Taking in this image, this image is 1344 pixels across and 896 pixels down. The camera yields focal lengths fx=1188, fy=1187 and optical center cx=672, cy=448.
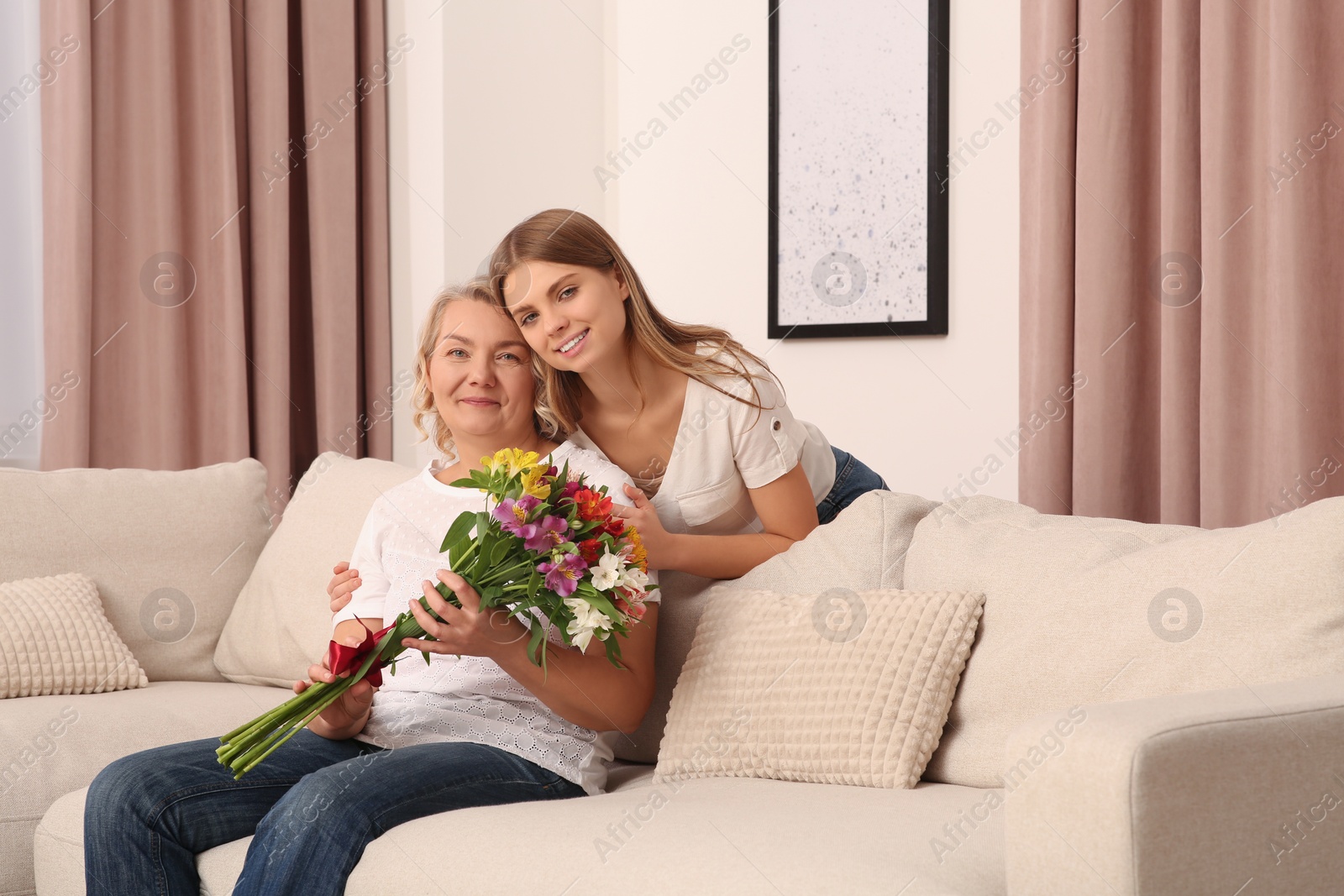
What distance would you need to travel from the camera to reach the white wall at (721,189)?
292cm

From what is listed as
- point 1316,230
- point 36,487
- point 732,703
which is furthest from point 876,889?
point 36,487

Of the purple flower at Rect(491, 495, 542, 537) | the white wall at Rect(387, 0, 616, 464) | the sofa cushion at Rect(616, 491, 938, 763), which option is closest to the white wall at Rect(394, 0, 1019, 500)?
the white wall at Rect(387, 0, 616, 464)

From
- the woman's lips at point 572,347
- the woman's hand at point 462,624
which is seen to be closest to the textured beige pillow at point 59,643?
the woman's hand at point 462,624

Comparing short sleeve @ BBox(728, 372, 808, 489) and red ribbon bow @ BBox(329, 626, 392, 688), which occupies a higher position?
short sleeve @ BBox(728, 372, 808, 489)

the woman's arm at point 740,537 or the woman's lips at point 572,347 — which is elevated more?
the woman's lips at point 572,347

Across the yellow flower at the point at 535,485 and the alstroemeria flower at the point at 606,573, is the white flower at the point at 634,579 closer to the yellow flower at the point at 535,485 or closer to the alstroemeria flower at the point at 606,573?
the alstroemeria flower at the point at 606,573

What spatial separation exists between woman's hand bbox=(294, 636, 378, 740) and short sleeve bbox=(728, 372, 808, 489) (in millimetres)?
682

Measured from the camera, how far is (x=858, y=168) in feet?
10.4

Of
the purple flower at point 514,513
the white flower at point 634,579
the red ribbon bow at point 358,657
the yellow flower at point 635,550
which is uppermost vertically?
the purple flower at point 514,513

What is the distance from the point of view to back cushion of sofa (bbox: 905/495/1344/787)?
4.49 feet

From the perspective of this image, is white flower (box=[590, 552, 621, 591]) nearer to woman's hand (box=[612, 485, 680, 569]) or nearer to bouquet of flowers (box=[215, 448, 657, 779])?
bouquet of flowers (box=[215, 448, 657, 779])

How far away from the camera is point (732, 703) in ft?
5.48

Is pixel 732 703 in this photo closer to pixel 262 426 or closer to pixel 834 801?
pixel 834 801

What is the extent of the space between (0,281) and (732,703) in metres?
2.45
